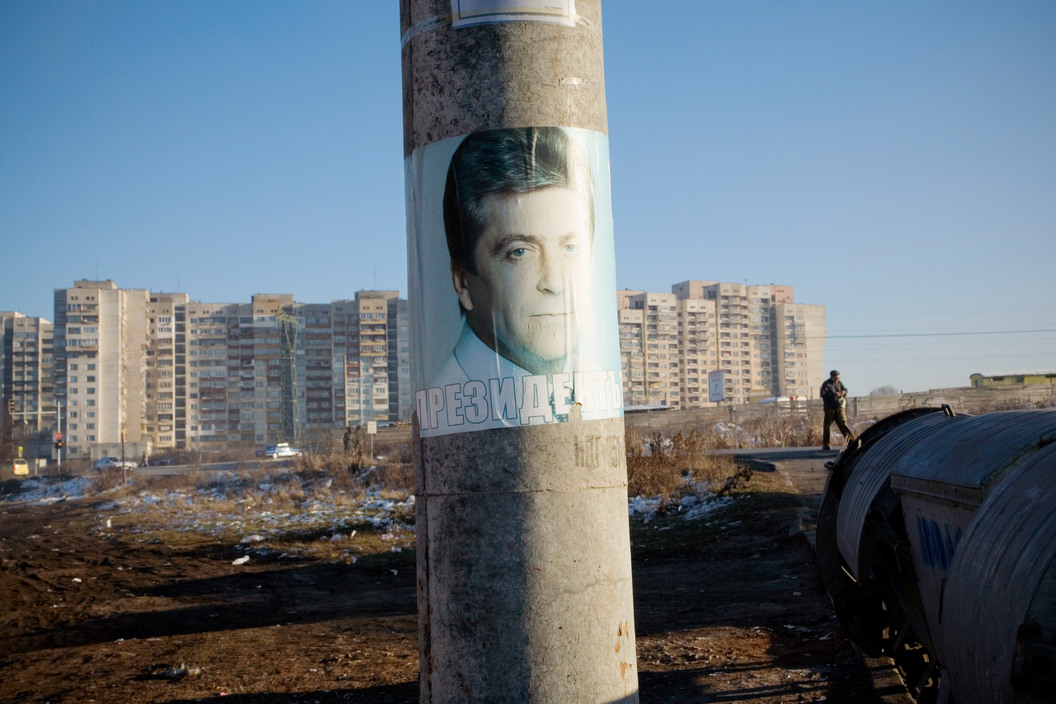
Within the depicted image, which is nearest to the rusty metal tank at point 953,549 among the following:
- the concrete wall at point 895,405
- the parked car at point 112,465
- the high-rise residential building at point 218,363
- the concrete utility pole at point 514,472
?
the concrete utility pole at point 514,472

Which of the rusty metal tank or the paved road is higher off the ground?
the rusty metal tank

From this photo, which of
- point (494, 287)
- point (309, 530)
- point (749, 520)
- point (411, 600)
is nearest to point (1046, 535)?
point (494, 287)

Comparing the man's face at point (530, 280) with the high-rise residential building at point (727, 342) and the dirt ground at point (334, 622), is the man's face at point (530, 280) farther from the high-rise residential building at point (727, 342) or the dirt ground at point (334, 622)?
the high-rise residential building at point (727, 342)

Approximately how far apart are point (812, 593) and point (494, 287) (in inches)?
272

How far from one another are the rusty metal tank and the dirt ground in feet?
2.73

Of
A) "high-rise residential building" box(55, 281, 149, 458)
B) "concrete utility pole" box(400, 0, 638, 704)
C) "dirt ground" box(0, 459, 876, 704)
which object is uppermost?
"high-rise residential building" box(55, 281, 149, 458)

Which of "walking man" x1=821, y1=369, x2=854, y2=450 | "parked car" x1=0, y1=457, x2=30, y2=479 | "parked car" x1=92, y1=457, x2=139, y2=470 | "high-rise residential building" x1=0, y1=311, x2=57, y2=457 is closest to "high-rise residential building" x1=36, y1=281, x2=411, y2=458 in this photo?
"high-rise residential building" x1=0, y1=311, x2=57, y2=457

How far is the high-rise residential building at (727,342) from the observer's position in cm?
11006

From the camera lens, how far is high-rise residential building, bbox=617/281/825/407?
110 meters

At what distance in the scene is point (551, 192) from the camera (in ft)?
11.3

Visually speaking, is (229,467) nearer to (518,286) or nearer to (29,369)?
(518,286)

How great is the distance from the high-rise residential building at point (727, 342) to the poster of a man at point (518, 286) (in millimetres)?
104491

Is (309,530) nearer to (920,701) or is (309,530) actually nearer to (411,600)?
(411,600)

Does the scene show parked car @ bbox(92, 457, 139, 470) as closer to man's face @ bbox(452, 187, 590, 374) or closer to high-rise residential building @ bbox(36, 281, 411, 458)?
high-rise residential building @ bbox(36, 281, 411, 458)
